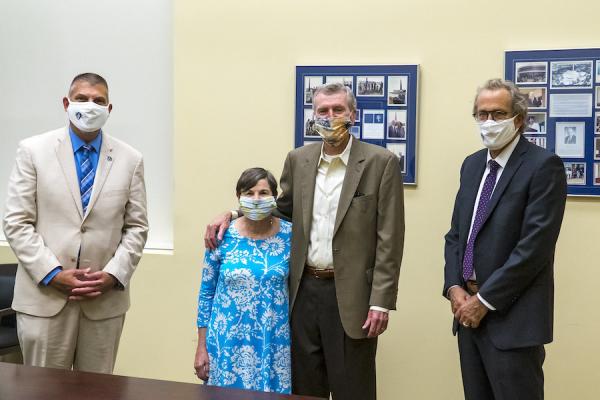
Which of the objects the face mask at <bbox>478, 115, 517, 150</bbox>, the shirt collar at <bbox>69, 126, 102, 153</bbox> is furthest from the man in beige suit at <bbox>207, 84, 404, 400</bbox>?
the shirt collar at <bbox>69, 126, 102, 153</bbox>

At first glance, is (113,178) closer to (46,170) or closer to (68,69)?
(46,170)

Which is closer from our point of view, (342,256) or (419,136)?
(342,256)

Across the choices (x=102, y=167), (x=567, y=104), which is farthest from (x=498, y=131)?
(x=102, y=167)

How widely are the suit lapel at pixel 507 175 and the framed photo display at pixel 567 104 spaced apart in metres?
0.98

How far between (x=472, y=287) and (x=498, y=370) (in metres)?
0.33

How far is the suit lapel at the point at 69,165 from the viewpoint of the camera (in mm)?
2896

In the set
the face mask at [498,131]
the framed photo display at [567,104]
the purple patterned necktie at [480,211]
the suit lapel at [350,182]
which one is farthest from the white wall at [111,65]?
the face mask at [498,131]

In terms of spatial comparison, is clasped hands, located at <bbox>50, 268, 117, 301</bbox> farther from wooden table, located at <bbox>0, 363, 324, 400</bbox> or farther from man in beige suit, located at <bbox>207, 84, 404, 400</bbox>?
wooden table, located at <bbox>0, 363, 324, 400</bbox>

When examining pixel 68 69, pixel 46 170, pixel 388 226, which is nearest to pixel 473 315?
pixel 388 226

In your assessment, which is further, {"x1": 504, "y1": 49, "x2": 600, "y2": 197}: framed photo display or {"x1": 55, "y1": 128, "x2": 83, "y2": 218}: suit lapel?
{"x1": 504, "y1": 49, "x2": 600, "y2": 197}: framed photo display

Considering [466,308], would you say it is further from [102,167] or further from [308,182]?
[102,167]

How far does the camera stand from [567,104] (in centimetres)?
357

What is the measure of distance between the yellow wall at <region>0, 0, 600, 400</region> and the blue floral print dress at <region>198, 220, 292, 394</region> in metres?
1.30

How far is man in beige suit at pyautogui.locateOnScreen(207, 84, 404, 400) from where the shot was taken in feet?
9.11
